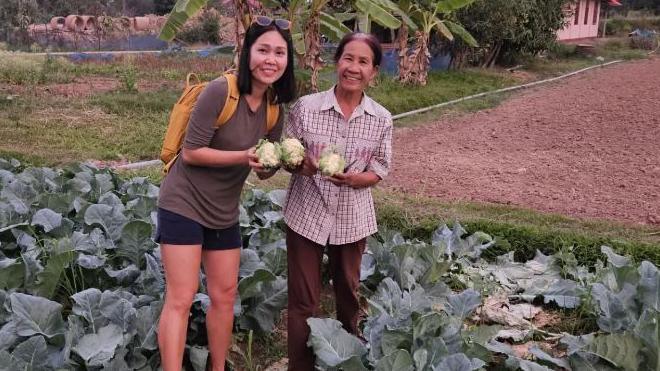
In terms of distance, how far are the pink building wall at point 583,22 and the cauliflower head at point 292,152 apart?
29.1 meters

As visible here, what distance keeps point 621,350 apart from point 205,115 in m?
1.97

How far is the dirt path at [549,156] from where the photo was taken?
248 inches

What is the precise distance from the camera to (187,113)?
268cm

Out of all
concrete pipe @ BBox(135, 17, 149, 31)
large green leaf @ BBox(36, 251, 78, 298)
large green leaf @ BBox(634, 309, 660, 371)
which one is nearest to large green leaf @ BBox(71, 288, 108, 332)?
large green leaf @ BBox(36, 251, 78, 298)

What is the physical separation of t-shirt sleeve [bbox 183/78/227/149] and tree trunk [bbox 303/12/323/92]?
8061mm

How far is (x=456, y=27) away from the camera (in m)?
13.4

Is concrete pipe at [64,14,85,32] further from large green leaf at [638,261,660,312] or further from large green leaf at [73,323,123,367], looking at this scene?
large green leaf at [638,261,660,312]

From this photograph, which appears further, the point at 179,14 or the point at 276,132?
the point at 179,14

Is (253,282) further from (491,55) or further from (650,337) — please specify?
(491,55)

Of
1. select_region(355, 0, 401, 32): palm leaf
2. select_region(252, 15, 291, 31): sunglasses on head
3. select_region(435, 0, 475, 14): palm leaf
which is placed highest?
select_region(435, 0, 475, 14): palm leaf

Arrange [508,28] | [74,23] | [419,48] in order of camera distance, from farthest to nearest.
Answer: [74,23]
[508,28]
[419,48]

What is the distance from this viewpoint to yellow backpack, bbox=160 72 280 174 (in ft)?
8.52

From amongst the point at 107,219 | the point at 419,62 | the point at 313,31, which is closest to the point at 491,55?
the point at 419,62

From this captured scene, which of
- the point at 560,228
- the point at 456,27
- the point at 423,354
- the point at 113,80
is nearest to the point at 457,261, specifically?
the point at 560,228
